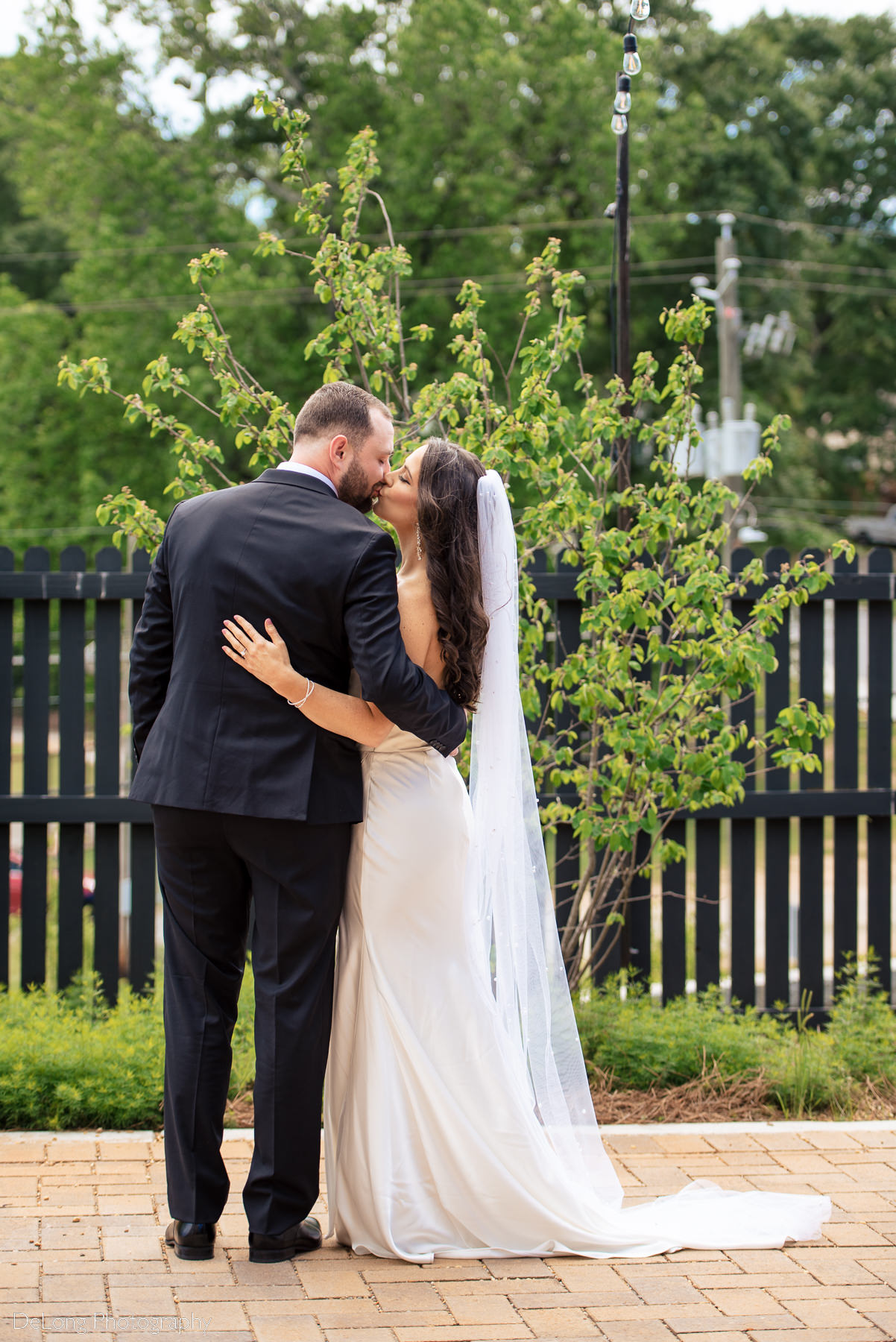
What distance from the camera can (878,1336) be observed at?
264 centimetres

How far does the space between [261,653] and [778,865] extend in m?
3.14

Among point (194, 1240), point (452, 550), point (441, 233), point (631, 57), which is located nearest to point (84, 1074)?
point (194, 1240)

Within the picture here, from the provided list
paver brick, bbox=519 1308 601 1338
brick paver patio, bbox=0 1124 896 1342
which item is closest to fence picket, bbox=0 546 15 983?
brick paver patio, bbox=0 1124 896 1342

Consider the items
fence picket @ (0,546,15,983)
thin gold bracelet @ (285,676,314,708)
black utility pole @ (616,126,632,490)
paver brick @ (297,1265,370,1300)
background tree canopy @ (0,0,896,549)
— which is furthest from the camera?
background tree canopy @ (0,0,896,549)

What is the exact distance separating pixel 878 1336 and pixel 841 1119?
61.8 inches

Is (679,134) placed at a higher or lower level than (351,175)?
higher

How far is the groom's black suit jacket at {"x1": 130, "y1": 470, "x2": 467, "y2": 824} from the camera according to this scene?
2.89 meters

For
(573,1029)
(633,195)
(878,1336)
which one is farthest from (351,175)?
(633,195)

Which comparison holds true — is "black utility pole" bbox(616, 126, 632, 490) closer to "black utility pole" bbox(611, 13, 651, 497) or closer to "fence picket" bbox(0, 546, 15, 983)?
"black utility pole" bbox(611, 13, 651, 497)

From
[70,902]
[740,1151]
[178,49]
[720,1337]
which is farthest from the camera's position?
[178,49]

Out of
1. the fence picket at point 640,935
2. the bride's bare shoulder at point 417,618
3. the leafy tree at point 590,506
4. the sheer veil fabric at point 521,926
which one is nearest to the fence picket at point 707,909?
the fence picket at point 640,935

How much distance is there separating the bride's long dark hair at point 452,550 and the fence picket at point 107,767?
7.22ft

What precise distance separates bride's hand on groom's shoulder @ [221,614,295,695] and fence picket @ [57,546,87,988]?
88.5 inches

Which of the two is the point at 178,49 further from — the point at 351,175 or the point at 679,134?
the point at 351,175
